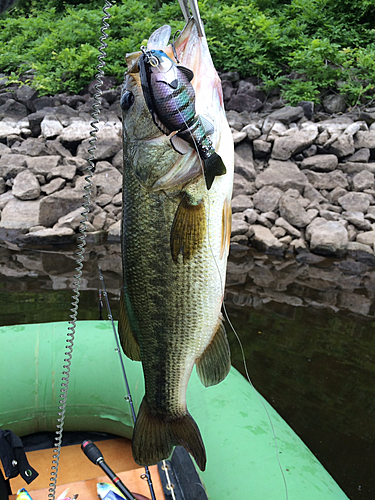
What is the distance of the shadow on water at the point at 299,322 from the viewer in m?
3.65

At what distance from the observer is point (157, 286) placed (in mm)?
1075

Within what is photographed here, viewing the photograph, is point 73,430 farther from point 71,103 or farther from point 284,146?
point 71,103

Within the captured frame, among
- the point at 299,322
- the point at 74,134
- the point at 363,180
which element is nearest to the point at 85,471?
the point at 299,322

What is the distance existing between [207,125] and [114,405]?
211 cm

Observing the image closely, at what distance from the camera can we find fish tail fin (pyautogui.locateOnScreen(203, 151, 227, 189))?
3.13 feet

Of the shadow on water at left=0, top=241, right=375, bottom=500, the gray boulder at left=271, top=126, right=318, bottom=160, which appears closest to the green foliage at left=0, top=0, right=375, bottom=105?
the gray boulder at left=271, top=126, right=318, bottom=160

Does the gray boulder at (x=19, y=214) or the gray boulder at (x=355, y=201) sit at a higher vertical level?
the gray boulder at (x=355, y=201)

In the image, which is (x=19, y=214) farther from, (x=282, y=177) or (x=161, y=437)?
(x=161, y=437)

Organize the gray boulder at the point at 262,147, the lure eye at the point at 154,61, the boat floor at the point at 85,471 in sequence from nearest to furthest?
the lure eye at the point at 154,61
the boat floor at the point at 85,471
the gray boulder at the point at 262,147

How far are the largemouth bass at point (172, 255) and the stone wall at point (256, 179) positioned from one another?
710 centimetres

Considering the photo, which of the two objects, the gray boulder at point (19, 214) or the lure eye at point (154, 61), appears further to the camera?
the gray boulder at point (19, 214)

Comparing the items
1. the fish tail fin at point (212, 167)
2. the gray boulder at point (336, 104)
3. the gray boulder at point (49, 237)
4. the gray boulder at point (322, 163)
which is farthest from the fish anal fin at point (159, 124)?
the gray boulder at point (336, 104)

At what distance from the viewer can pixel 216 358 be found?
115 centimetres

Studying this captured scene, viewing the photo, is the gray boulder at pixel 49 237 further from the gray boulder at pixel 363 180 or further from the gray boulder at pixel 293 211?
the gray boulder at pixel 363 180
